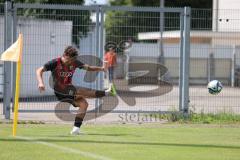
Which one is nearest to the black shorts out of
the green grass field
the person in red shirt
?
the green grass field

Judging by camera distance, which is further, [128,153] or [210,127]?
[210,127]

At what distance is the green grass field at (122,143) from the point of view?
10.6 m

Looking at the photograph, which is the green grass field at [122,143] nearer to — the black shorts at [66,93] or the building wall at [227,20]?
the black shorts at [66,93]

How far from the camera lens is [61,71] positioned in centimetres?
1384

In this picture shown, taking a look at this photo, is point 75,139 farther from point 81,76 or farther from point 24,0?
point 24,0

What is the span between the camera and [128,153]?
35.7 ft

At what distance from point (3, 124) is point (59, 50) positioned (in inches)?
178

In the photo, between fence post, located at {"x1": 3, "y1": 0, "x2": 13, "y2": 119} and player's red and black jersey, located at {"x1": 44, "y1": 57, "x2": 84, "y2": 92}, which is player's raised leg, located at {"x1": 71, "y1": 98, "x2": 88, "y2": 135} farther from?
fence post, located at {"x1": 3, "y1": 0, "x2": 13, "y2": 119}

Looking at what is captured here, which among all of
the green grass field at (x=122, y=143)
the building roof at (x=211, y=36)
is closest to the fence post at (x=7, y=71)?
the green grass field at (x=122, y=143)

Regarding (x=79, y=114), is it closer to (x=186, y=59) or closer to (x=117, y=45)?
(x=186, y=59)

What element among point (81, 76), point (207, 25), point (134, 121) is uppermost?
point (207, 25)

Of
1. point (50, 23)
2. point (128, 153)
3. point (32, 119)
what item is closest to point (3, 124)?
point (32, 119)

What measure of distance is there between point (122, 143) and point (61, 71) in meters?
2.42

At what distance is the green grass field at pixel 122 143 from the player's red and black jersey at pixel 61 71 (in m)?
1.03
